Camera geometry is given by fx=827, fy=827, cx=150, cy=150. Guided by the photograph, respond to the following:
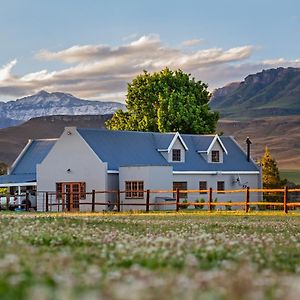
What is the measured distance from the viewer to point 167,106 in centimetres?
8644

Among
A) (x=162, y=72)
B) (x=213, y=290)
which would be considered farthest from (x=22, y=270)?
(x=162, y=72)

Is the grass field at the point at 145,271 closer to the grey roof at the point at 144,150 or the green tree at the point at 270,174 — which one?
the grey roof at the point at 144,150

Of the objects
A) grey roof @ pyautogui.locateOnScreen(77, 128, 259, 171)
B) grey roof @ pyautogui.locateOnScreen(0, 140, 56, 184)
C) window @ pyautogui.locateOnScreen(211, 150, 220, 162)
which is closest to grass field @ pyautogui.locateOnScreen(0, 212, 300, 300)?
grey roof @ pyautogui.locateOnScreen(77, 128, 259, 171)

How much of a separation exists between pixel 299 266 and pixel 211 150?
60.2m

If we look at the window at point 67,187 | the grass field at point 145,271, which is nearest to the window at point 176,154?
the window at point 67,187

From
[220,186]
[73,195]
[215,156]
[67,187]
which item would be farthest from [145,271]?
[215,156]

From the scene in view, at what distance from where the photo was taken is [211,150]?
71438mm

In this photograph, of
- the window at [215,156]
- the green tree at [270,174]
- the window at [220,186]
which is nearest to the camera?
the window at [220,186]

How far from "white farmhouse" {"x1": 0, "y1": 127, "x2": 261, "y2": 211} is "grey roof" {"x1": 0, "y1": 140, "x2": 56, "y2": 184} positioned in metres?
Answer: 7.35

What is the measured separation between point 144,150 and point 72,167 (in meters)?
6.89

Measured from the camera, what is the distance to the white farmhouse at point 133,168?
62.4 metres

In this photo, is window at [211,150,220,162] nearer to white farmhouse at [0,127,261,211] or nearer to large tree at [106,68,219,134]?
white farmhouse at [0,127,261,211]

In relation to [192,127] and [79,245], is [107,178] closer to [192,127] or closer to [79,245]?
[192,127]

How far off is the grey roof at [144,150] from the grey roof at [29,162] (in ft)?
31.0
